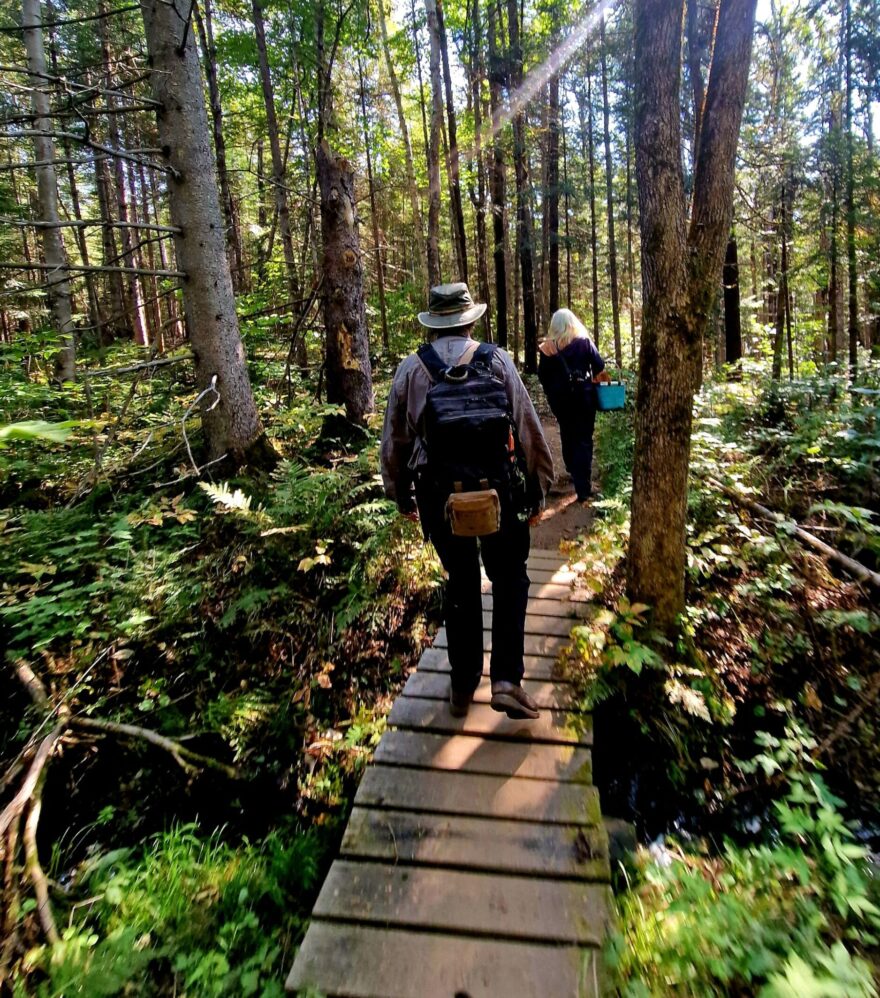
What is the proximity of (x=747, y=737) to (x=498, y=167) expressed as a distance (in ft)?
51.7

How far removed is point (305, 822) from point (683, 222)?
461 cm

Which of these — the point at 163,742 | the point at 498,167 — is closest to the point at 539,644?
the point at 163,742

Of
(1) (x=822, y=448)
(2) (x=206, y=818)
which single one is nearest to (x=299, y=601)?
(2) (x=206, y=818)

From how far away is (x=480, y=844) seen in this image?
2.64 meters

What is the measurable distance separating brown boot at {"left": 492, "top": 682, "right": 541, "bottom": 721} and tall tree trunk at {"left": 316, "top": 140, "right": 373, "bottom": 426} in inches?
177

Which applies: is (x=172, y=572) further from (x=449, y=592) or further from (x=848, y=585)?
(x=848, y=585)

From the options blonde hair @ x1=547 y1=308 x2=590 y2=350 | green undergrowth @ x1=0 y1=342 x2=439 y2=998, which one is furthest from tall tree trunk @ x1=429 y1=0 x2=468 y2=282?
green undergrowth @ x1=0 y1=342 x2=439 y2=998

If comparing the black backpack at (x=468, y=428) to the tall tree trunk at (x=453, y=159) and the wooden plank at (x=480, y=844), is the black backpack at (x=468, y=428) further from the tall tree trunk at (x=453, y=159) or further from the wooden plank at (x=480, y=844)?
the tall tree trunk at (x=453, y=159)

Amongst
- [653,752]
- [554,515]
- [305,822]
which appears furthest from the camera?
[554,515]

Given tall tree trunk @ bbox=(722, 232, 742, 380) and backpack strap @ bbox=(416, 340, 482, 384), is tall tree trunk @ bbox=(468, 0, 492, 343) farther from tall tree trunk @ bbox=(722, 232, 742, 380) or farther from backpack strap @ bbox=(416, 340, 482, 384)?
backpack strap @ bbox=(416, 340, 482, 384)

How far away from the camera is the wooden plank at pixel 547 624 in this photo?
14.1ft

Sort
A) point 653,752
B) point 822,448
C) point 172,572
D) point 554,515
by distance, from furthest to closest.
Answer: point 554,515 < point 822,448 < point 172,572 < point 653,752

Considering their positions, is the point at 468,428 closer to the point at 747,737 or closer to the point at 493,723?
the point at 493,723

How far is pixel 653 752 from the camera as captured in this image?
384 cm
